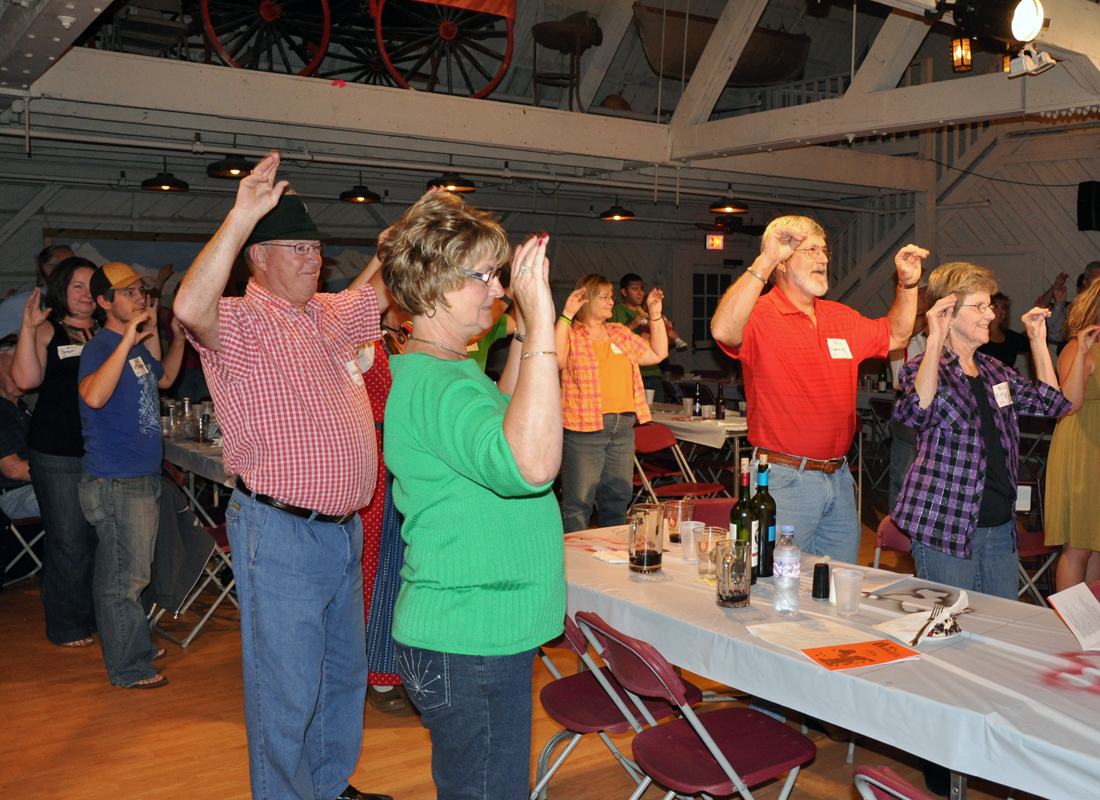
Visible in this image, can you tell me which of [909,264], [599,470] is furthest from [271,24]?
[909,264]

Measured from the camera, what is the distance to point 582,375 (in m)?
5.71

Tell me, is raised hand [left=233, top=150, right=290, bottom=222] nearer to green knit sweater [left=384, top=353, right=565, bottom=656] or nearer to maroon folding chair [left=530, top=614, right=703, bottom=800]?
green knit sweater [left=384, top=353, right=565, bottom=656]

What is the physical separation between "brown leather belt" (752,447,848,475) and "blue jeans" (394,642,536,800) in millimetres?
1797

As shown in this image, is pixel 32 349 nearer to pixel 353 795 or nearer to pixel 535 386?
pixel 353 795

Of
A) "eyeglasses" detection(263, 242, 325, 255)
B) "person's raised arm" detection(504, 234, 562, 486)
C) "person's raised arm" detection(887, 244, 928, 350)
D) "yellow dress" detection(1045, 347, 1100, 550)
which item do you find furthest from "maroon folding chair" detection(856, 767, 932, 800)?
"yellow dress" detection(1045, 347, 1100, 550)

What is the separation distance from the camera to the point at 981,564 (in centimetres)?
306

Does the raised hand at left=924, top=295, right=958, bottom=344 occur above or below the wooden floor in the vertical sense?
above

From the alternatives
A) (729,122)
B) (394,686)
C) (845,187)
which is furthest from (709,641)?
(845,187)

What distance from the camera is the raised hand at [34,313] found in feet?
14.1

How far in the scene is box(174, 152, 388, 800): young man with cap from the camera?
2430 mm

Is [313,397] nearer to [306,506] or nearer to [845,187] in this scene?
[306,506]

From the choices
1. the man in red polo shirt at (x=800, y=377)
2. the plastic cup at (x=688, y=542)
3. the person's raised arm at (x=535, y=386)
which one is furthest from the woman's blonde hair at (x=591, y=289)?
the person's raised arm at (x=535, y=386)

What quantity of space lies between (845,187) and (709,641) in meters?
11.0

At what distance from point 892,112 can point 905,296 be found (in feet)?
12.9
